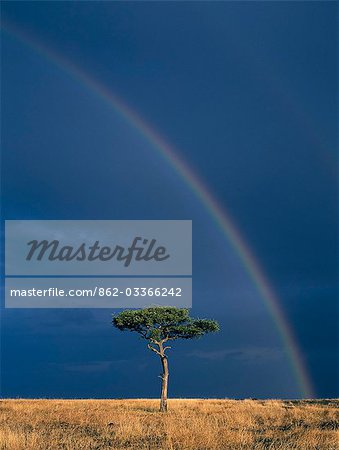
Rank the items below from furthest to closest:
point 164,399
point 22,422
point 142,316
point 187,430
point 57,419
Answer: point 142,316, point 164,399, point 57,419, point 22,422, point 187,430

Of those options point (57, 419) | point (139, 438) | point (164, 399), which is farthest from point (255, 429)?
point (164, 399)

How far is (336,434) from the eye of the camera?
19344 millimetres

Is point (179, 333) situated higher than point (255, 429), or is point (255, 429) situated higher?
point (179, 333)

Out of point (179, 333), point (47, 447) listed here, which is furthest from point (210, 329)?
point (47, 447)

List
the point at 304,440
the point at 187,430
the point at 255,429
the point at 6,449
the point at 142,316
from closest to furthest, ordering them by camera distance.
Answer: the point at 6,449, the point at 304,440, the point at 187,430, the point at 255,429, the point at 142,316

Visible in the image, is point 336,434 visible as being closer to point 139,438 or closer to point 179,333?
point 139,438

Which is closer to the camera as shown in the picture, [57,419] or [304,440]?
[304,440]

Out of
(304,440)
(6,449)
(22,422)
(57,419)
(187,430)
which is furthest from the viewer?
(57,419)

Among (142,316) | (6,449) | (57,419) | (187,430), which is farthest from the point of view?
(142,316)

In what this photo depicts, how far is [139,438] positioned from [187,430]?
1.59 metres

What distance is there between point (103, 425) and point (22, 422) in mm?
3871

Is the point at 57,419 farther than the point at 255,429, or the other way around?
the point at 57,419

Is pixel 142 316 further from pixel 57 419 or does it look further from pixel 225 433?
pixel 225 433

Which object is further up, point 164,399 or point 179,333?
point 179,333
